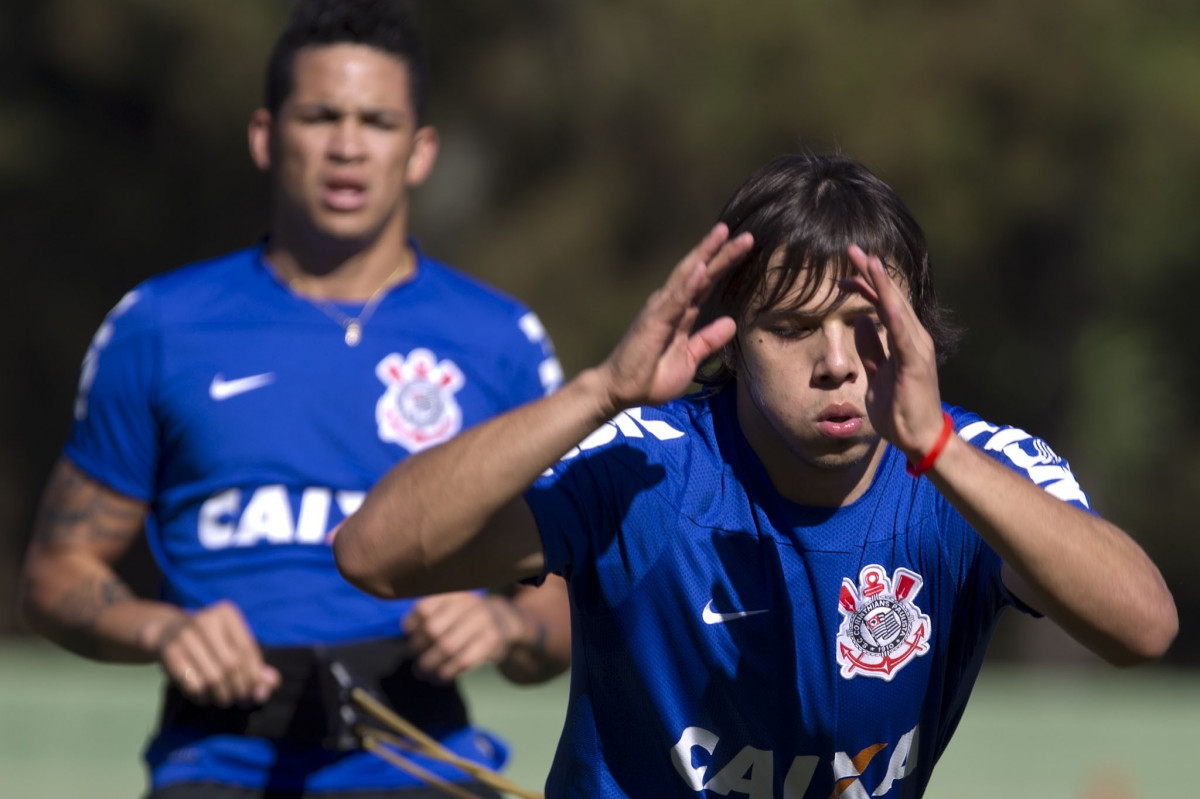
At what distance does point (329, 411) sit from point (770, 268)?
5.19 feet

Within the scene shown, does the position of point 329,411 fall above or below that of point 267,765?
above

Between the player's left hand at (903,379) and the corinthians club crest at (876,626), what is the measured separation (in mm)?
491

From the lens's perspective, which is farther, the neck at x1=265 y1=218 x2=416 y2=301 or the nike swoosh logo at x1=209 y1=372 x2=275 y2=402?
the neck at x1=265 y1=218 x2=416 y2=301

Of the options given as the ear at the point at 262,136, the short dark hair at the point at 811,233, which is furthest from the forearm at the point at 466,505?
the ear at the point at 262,136

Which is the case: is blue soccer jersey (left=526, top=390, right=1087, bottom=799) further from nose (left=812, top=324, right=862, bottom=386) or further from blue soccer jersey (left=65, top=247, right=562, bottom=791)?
blue soccer jersey (left=65, top=247, right=562, bottom=791)

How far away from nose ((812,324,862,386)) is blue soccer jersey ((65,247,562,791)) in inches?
62.9

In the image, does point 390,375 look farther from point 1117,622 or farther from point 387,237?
point 1117,622

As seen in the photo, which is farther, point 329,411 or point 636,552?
point 329,411

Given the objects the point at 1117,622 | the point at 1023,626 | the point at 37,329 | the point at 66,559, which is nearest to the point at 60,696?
the point at 66,559

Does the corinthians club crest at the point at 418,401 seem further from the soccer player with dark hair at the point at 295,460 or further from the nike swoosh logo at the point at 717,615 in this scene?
the nike swoosh logo at the point at 717,615

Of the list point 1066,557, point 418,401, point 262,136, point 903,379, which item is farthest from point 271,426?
point 1066,557

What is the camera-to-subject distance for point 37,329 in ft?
76.4

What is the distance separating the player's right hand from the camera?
4.04 meters

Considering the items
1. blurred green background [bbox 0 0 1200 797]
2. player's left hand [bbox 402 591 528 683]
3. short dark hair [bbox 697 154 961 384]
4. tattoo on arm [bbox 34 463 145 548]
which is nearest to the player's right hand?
player's left hand [bbox 402 591 528 683]
